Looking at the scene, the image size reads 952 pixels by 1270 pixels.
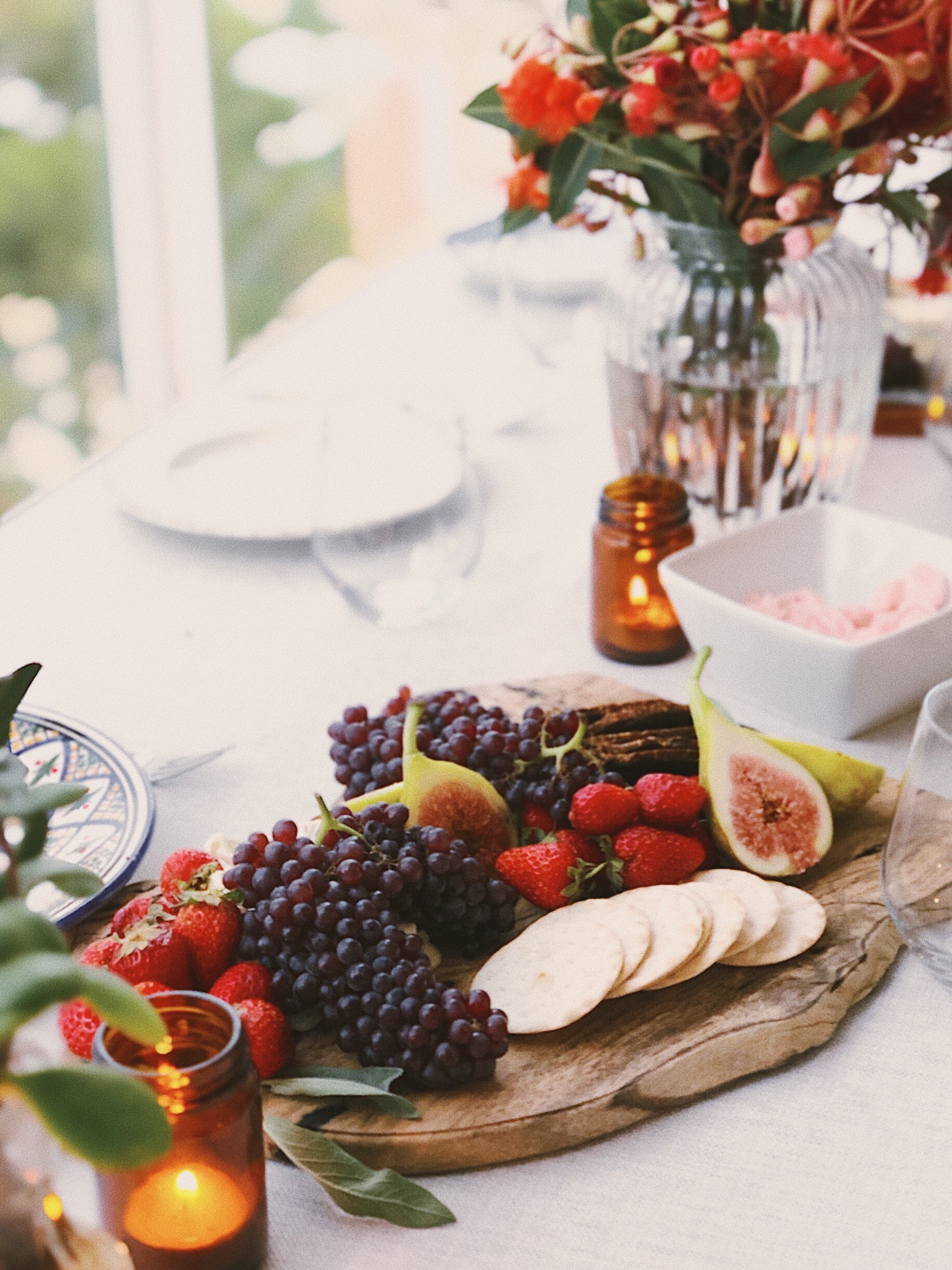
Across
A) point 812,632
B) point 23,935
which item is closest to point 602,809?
point 812,632

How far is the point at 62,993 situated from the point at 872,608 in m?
0.91

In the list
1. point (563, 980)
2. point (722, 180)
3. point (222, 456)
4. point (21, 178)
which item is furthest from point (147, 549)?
point (21, 178)

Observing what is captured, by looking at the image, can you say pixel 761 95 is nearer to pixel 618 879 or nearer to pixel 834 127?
pixel 834 127

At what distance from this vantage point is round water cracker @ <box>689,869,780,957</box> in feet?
2.65

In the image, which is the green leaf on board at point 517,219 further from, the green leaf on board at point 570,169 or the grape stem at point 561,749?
the grape stem at point 561,749

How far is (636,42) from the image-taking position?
1.17 metres

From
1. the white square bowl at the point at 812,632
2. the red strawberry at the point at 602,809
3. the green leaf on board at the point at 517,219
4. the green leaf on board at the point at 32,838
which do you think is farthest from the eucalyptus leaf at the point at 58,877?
the green leaf on board at the point at 517,219

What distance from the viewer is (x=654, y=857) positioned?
2.79ft

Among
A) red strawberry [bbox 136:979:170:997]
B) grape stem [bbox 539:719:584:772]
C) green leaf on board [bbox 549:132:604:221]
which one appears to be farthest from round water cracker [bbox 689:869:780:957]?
green leaf on board [bbox 549:132:604:221]

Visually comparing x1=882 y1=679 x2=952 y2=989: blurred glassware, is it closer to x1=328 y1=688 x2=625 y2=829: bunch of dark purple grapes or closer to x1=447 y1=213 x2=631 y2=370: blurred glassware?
x1=328 y1=688 x2=625 y2=829: bunch of dark purple grapes

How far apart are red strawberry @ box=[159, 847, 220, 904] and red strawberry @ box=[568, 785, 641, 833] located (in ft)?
0.74

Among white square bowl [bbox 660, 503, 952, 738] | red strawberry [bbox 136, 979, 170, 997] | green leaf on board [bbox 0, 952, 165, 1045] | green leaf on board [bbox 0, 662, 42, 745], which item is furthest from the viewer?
white square bowl [bbox 660, 503, 952, 738]

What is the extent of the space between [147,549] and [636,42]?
677 millimetres

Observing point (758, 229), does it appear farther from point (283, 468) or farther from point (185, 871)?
point (185, 871)
